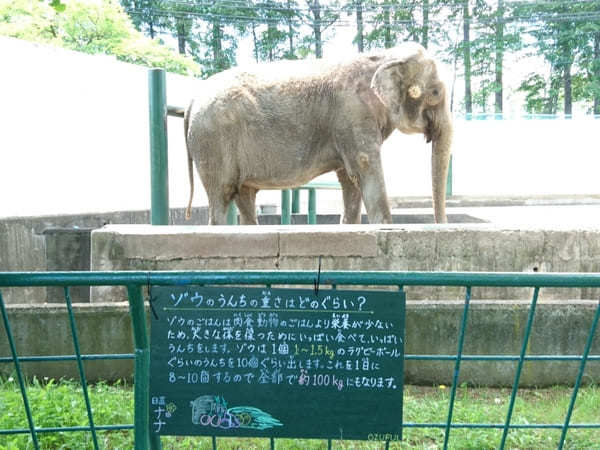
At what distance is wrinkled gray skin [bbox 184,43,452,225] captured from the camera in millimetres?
4988

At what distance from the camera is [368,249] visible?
4.24 meters

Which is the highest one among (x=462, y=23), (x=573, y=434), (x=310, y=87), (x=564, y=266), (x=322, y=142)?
(x=462, y=23)

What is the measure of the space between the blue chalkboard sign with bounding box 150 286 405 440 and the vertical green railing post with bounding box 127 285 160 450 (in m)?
0.09

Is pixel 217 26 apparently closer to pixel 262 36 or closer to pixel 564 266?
pixel 262 36

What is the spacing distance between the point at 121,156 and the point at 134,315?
8.89 m

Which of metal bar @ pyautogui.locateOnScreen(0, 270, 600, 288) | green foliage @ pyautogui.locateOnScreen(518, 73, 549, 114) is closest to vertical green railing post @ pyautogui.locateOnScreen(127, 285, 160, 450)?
metal bar @ pyautogui.locateOnScreen(0, 270, 600, 288)

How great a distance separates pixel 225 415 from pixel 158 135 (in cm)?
370

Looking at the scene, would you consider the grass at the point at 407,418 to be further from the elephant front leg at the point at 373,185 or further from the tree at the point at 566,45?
the tree at the point at 566,45

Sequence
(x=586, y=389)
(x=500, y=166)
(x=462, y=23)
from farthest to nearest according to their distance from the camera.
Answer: (x=462, y=23) < (x=500, y=166) < (x=586, y=389)

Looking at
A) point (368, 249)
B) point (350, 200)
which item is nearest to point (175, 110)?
point (350, 200)

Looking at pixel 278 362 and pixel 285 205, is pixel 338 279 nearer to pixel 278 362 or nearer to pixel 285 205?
pixel 278 362

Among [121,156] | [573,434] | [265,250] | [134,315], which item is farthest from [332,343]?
[121,156]

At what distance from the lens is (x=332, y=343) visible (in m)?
1.94

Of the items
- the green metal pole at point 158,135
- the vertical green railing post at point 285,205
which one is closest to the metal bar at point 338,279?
the green metal pole at point 158,135
